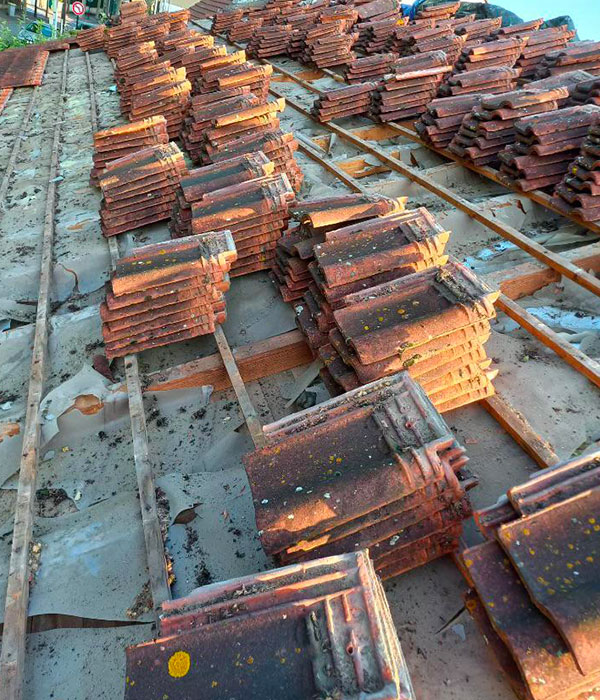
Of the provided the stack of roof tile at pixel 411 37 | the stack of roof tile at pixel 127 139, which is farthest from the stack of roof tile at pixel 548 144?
the stack of roof tile at pixel 411 37

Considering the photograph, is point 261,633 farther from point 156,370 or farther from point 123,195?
point 123,195

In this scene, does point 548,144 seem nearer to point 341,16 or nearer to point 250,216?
point 250,216

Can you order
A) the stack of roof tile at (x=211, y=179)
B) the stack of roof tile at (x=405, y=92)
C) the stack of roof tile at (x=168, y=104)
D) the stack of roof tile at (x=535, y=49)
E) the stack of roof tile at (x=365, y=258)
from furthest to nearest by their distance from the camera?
the stack of roof tile at (x=535, y=49), the stack of roof tile at (x=168, y=104), the stack of roof tile at (x=405, y=92), the stack of roof tile at (x=211, y=179), the stack of roof tile at (x=365, y=258)

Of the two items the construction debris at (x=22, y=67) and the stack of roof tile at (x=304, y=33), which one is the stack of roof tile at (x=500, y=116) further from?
the construction debris at (x=22, y=67)

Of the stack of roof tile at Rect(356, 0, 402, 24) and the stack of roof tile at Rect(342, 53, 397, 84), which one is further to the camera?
the stack of roof tile at Rect(356, 0, 402, 24)

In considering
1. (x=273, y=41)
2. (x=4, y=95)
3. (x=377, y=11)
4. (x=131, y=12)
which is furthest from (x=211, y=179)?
(x=131, y=12)

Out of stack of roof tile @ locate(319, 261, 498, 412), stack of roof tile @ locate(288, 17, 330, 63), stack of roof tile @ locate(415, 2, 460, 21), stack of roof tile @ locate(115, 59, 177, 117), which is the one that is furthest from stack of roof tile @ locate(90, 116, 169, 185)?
stack of roof tile @ locate(415, 2, 460, 21)

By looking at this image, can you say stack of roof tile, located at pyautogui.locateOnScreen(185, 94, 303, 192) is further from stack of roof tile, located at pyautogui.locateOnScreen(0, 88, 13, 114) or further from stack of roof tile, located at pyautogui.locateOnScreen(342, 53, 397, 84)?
stack of roof tile, located at pyautogui.locateOnScreen(0, 88, 13, 114)
